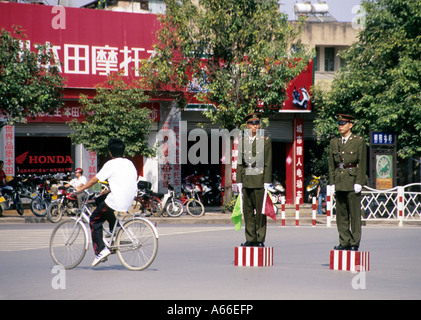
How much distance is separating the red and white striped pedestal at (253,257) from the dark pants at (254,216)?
292 millimetres

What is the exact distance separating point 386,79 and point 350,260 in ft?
58.1

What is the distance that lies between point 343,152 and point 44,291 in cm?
434

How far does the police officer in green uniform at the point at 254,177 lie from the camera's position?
9.63 metres

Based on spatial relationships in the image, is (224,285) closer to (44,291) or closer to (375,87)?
(44,291)

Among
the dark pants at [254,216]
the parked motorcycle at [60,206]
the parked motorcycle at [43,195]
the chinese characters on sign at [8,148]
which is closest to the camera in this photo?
the dark pants at [254,216]

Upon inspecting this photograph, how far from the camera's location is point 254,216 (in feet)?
32.0

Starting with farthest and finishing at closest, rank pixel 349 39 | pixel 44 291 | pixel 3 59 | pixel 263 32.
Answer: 1. pixel 349 39
2. pixel 263 32
3. pixel 3 59
4. pixel 44 291

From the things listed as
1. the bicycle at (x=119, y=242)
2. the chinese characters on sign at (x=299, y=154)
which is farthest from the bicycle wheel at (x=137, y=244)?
the chinese characters on sign at (x=299, y=154)

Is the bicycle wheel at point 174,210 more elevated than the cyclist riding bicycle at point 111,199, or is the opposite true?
the cyclist riding bicycle at point 111,199

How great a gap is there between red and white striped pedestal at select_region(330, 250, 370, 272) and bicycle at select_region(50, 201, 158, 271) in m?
2.34

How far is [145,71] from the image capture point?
2314 cm

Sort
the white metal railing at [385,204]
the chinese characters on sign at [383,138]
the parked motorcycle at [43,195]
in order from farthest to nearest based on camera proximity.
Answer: the chinese characters on sign at [383,138] < the parked motorcycle at [43,195] < the white metal railing at [385,204]

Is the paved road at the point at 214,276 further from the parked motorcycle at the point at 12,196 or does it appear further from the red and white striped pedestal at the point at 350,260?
the parked motorcycle at the point at 12,196
